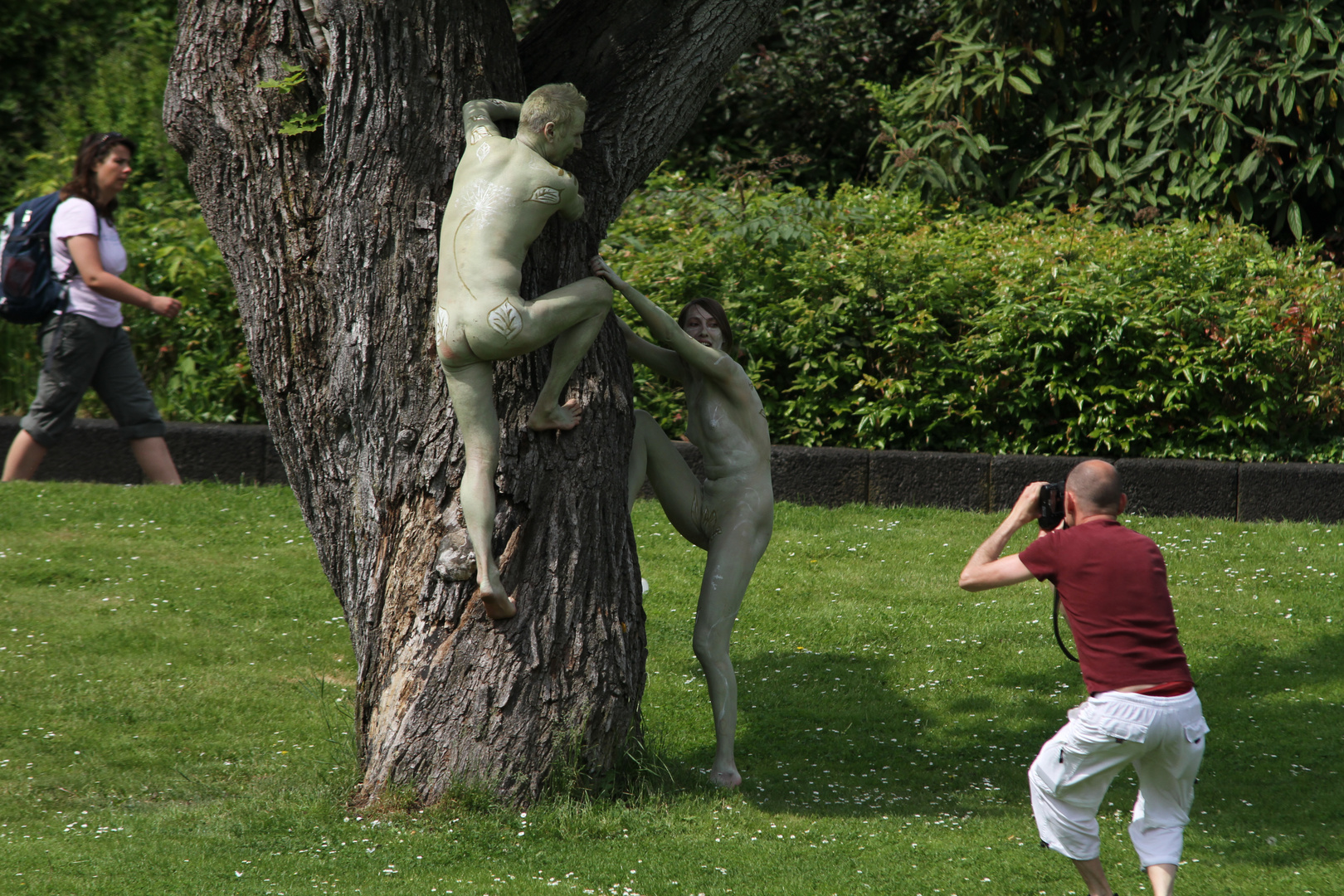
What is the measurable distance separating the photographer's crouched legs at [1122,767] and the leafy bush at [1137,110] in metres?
7.48

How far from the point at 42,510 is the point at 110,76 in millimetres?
7448

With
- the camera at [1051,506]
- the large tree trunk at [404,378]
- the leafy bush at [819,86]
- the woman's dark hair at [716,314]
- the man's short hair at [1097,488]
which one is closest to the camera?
the man's short hair at [1097,488]

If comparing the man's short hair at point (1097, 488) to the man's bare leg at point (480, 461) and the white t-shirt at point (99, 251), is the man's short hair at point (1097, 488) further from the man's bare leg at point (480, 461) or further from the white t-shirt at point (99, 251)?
the white t-shirt at point (99, 251)

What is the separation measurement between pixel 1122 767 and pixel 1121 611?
48 centimetres

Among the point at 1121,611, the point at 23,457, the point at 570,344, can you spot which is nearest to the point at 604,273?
the point at 570,344

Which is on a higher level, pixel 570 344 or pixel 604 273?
pixel 604 273

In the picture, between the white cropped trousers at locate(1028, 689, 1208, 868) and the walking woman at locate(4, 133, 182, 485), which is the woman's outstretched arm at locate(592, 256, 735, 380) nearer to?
the white cropped trousers at locate(1028, 689, 1208, 868)

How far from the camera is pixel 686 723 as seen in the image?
5.99 m

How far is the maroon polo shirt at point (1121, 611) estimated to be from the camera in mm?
4020

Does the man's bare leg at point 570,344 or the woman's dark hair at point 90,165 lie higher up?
the woman's dark hair at point 90,165

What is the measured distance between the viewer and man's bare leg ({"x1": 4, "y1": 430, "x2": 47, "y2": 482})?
27.4ft

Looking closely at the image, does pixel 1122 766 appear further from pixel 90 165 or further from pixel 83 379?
pixel 90 165

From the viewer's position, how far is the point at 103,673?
6098mm

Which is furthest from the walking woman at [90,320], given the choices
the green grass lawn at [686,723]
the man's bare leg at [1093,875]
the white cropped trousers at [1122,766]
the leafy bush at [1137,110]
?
the leafy bush at [1137,110]
